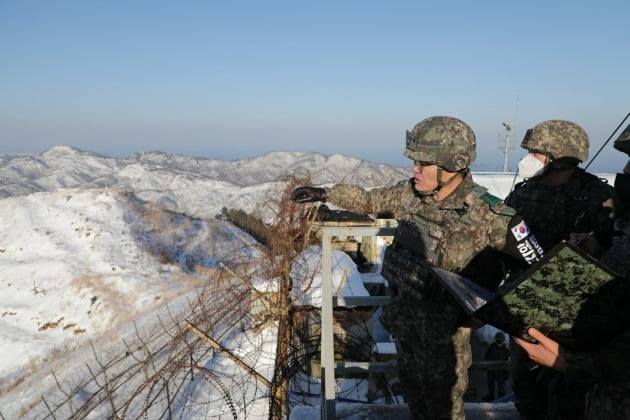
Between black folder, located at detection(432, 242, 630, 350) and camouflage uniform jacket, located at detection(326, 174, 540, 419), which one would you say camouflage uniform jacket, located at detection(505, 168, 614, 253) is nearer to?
camouflage uniform jacket, located at detection(326, 174, 540, 419)

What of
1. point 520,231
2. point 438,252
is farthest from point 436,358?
point 520,231

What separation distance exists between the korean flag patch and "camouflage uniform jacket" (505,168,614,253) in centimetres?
91

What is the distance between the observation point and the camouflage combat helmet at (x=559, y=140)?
10.6ft

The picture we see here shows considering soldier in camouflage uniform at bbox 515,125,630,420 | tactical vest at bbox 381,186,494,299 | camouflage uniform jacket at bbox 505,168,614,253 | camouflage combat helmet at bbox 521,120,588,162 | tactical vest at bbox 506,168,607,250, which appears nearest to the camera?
soldier in camouflage uniform at bbox 515,125,630,420

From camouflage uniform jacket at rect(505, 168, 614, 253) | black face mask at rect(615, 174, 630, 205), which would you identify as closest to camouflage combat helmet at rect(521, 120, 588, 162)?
camouflage uniform jacket at rect(505, 168, 614, 253)

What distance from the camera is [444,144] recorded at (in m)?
2.62

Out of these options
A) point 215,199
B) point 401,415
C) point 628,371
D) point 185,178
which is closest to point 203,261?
point 401,415

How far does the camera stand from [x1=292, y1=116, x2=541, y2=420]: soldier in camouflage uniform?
8.06 ft

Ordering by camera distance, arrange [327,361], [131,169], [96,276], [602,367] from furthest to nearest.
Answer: [131,169], [96,276], [327,361], [602,367]

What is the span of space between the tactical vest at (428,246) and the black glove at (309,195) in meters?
0.73

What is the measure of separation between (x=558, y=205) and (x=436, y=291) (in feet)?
4.33

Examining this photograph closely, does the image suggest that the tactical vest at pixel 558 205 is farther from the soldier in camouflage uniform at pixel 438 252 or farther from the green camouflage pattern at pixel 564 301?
the green camouflage pattern at pixel 564 301

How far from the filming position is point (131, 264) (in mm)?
13422

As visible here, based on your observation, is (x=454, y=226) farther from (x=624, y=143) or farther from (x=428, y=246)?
(x=624, y=143)
